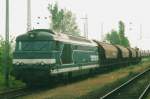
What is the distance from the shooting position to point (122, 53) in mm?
51250

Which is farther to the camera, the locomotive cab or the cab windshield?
the cab windshield

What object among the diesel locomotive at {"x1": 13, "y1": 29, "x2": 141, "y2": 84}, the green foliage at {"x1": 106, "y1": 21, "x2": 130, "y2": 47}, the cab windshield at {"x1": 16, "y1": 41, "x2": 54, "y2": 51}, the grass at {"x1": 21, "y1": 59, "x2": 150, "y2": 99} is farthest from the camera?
the green foliage at {"x1": 106, "y1": 21, "x2": 130, "y2": 47}

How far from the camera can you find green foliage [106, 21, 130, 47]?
114750 mm

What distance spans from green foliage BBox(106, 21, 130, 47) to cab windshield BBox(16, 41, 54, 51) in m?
87.0

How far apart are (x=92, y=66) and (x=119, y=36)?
84057 mm

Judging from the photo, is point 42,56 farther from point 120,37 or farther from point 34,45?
→ point 120,37

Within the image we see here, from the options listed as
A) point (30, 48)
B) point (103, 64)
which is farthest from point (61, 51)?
point (103, 64)

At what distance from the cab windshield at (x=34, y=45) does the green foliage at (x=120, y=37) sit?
8695 centimetres

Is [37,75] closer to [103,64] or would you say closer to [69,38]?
[69,38]

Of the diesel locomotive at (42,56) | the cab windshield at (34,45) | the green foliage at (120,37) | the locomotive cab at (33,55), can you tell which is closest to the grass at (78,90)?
the diesel locomotive at (42,56)

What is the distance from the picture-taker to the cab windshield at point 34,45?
918 inches

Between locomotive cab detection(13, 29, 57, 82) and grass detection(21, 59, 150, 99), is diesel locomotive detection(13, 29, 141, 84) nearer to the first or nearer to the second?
locomotive cab detection(13, 29, 57, 82)

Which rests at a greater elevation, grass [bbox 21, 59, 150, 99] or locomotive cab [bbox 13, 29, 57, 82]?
locomotive cab [bbox 13, 29, 57, 82]

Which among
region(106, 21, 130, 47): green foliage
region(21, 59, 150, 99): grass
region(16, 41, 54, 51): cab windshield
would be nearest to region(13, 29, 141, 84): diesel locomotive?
region(16, 41, 54, 51): cab windshield
